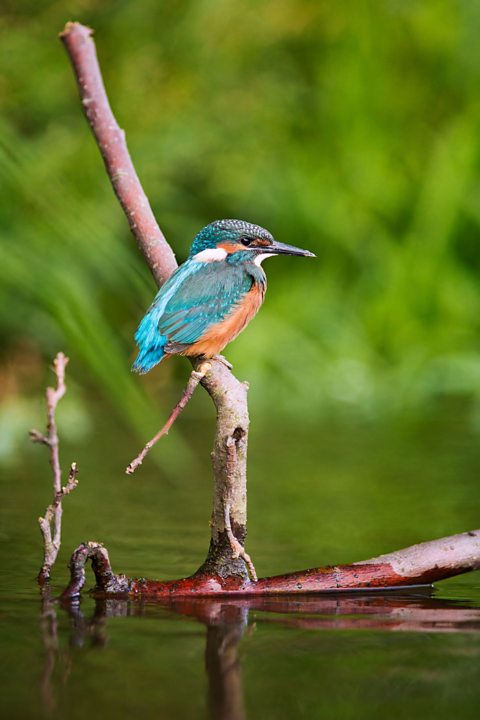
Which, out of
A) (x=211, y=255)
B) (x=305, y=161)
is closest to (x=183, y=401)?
(x=211, y=255)

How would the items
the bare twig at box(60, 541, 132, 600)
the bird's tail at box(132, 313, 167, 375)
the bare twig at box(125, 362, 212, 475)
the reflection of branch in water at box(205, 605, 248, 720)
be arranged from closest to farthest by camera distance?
the reflection of branch in water at box(205, 605, 248, 720) < the bare twig at box(125, 362, 212, 475) < the bare twig at box(60, 541, 132, 600) < the bird's tail at box(132, 313, 167, 375)

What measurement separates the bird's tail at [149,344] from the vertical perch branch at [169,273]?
0.05 meters

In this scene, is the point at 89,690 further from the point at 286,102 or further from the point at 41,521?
the point at 286,102

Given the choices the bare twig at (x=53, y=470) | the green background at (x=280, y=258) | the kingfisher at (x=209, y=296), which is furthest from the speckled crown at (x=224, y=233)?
the bare twig at (x=53, y=470)

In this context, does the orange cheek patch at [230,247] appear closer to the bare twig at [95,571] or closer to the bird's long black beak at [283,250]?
the bird's long black beak at [283,250]

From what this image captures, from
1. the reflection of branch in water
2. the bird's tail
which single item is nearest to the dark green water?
the reflection of branch in water

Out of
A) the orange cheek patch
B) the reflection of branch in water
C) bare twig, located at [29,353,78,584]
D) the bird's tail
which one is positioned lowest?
the reflection of branch in water

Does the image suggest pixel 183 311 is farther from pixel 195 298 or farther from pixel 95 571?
Result: pixel 95 571

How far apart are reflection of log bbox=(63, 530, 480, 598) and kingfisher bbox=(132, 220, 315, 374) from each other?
26 cm

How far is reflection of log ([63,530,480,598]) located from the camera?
4.67 feet

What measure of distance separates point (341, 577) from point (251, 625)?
22cm

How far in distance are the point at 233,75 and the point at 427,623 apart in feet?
12.7

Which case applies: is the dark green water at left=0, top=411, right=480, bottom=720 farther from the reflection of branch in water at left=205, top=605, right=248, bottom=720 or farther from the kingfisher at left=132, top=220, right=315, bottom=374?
the kingfisher at left=132, top=220, right=315, bottom=374

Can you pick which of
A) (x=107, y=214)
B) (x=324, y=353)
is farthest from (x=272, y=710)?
(x=324, y=353)
